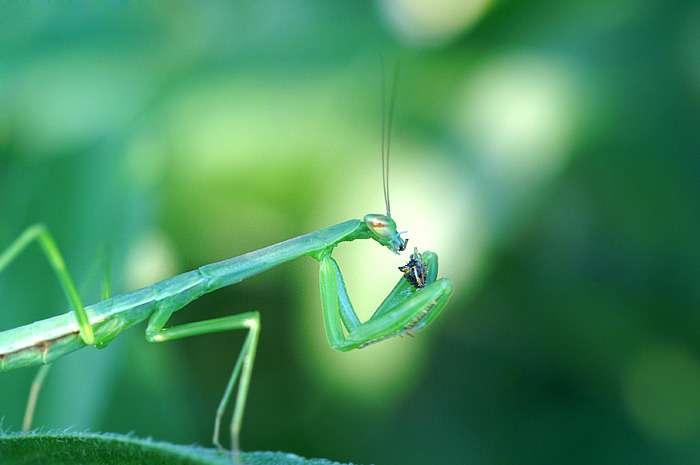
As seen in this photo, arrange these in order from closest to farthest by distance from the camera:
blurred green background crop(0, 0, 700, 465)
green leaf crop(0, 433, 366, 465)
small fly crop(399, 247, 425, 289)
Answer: green leaf crop(0, 433, 366, 465) → small fly crop(399, 247, 425, 289) → blurred green background crop(0, 0, 700, 465)

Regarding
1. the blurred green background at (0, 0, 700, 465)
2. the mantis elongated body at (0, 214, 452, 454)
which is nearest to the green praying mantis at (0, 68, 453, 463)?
the mantis elongated body at (0, 214, 452, 454)

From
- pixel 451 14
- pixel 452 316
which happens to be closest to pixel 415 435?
pixel 452 316

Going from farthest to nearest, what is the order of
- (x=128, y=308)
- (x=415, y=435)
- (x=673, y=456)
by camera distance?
1. (x=415, y=435)
2. (x=673, y=456)
3. (x=128, y=308)

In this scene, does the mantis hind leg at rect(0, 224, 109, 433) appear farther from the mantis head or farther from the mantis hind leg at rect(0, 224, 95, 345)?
the mantis head

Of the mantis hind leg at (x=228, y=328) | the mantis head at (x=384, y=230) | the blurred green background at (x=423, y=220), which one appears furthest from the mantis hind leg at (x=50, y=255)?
the mantis head at (x=384, y=230)

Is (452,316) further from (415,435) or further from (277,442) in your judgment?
(277,442)

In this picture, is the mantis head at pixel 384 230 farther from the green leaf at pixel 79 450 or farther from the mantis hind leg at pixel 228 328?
the green leaf at pixel 79 450

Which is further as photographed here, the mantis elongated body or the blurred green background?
the blurred green background
